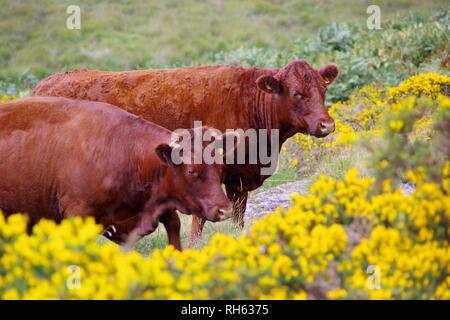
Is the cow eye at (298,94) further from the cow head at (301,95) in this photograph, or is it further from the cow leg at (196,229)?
the cow leg at (196,229)

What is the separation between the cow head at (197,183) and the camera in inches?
261

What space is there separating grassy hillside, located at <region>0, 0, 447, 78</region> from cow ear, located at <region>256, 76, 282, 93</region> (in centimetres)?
1145

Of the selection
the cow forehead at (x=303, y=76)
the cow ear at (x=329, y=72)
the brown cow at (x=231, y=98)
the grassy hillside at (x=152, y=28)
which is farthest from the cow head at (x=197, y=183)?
the grassy hillside at (x=152, y=28)

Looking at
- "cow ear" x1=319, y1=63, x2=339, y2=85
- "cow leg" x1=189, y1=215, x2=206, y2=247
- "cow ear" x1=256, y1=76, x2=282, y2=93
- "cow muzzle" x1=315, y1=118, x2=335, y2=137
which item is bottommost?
"cow leg" x1=189, y1=215, x2=206, y2=247

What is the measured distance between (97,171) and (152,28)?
17.1 metres

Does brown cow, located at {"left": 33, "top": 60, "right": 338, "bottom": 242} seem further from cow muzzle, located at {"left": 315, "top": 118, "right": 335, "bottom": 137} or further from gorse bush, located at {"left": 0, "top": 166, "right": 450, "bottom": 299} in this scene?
gorse bush, located at {"left": 0, "top": 166, "right": 450, "bottom": 299}

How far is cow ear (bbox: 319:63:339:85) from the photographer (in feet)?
29.0

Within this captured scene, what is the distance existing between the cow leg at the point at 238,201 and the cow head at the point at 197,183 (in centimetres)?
168

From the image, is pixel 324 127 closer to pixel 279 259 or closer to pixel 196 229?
pixel 196 229

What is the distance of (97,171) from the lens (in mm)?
6730

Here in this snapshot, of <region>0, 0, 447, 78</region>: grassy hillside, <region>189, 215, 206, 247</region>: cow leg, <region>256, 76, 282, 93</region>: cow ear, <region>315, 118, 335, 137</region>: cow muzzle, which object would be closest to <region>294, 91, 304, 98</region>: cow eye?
<region>256, 76, 282, 93</region>: cow ear

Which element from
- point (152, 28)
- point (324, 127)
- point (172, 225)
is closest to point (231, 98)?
point (324, 127)

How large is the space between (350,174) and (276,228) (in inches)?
29.4
